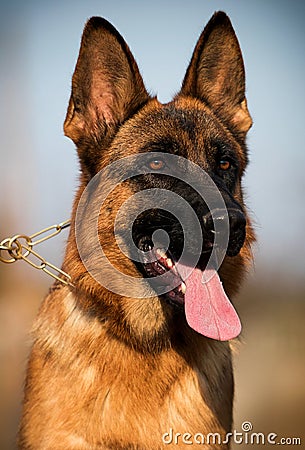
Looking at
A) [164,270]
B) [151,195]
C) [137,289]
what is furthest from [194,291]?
[151,195]

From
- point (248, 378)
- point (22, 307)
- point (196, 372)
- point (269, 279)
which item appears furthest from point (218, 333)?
point (22, 307)

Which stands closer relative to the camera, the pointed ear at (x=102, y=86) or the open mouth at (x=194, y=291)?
the open mouth at (x=194, y=291)

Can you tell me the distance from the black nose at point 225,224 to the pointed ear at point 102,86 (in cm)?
114

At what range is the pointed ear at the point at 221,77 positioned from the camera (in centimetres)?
404

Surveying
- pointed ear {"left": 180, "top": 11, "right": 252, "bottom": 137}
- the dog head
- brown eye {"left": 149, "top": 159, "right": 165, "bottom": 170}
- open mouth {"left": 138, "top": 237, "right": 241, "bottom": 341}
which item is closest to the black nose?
the dog head

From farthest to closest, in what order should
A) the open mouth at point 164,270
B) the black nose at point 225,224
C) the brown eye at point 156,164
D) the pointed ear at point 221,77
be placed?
the pointed ear at point 221,77, the brown eye at point 156,164, the open mouth at point 164,270, the black nose at point 225,224

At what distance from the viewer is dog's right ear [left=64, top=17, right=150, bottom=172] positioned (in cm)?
371

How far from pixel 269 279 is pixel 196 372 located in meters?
5.55

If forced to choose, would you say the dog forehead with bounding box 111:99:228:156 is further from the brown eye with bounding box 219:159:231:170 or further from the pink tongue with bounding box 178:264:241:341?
the pink tongue with bounding box 178:264:241:341

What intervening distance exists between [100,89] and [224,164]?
1.01 meters

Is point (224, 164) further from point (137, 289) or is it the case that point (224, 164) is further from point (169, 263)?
point (137, 289)

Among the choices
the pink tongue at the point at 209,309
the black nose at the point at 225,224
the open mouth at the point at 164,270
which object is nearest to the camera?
the black nose at the point at 225,224

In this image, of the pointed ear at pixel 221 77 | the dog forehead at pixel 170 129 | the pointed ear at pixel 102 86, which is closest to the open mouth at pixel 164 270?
the dog forehead at pixel 170 129

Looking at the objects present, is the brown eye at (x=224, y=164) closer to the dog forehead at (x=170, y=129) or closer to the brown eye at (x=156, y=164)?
the dog forehead at (x=170, y=129)
